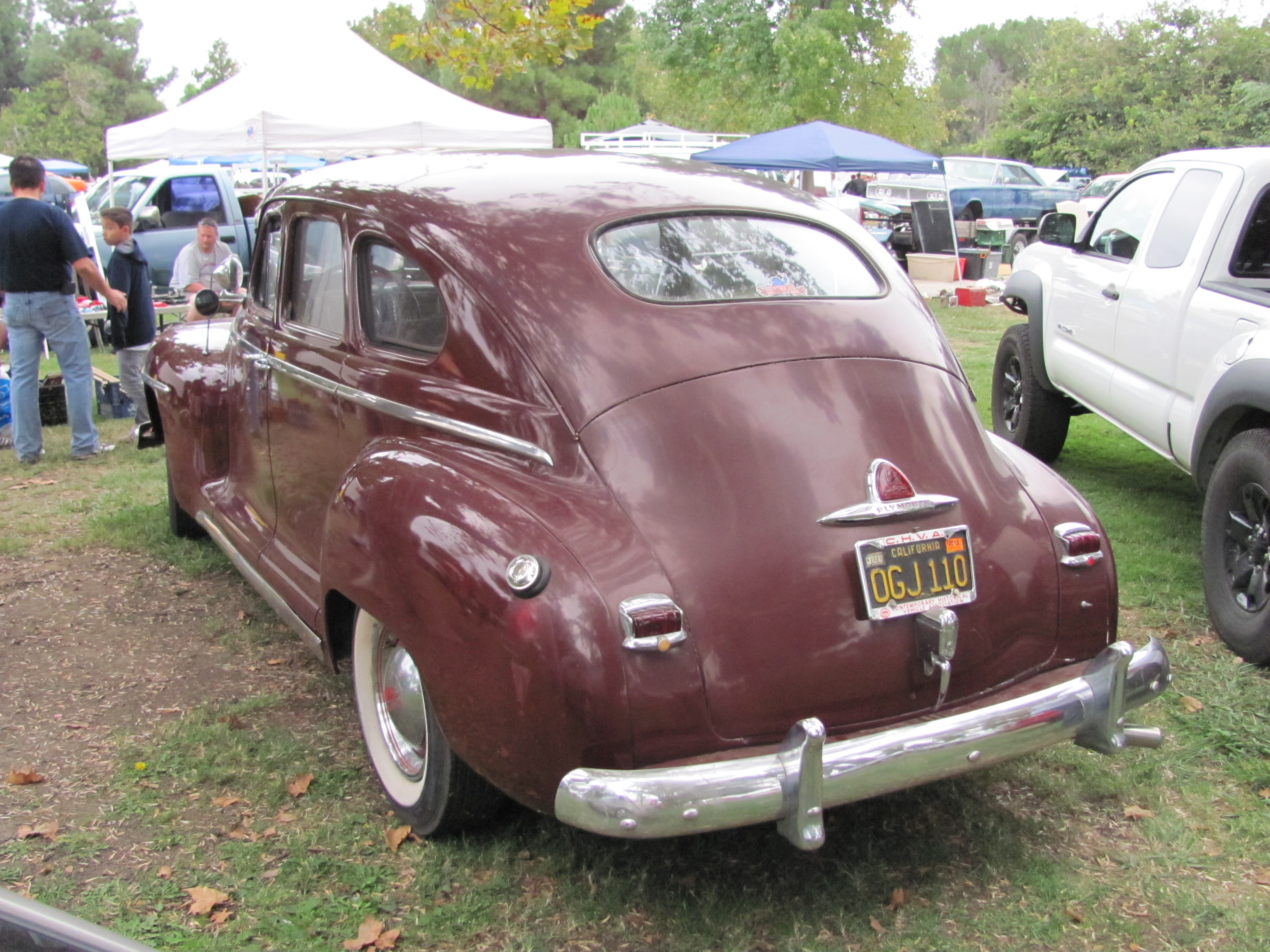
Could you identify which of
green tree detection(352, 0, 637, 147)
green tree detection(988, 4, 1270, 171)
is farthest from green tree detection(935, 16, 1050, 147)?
green tree detection(988, 4, 1270, 171)

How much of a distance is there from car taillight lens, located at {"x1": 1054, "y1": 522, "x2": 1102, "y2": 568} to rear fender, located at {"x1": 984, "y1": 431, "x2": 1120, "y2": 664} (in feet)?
0.04

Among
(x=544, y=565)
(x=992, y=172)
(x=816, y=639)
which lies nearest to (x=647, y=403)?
(x=544, y=565)

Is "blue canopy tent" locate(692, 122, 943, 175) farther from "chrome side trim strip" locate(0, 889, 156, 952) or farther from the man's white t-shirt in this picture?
"chrome side trim strip" locate(0, 889, 156, 952)

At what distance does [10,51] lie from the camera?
215 ft

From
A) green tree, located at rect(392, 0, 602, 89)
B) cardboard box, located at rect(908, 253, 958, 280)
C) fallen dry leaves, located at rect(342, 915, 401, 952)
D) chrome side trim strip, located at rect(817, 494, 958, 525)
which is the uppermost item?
green tree, located at rect(392, 0, 602, 89)

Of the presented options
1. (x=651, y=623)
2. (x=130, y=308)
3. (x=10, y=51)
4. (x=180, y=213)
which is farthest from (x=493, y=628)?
(x=10, y=51)

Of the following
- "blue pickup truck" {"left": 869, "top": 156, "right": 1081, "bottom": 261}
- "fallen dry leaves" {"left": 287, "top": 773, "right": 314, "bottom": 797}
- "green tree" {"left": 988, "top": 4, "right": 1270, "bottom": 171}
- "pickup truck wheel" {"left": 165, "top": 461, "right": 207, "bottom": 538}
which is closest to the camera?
"fallen dry leaves" {"left": 287, "top": 773, "right": 314, "bottom": 797}

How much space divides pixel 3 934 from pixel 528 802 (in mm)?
1316

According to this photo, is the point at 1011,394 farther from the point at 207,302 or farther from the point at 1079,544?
the point at 207,302

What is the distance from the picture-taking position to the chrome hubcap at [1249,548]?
4.34 m

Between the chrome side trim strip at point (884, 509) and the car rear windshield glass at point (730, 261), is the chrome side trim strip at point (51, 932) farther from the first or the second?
the car rear windshield glass at point (730, 261)

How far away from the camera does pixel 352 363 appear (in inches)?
143

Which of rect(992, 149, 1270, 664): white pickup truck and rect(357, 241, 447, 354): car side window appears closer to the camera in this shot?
rect(357, 241, 447, 354): car side window

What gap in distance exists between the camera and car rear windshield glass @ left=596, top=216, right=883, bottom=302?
333 cm
